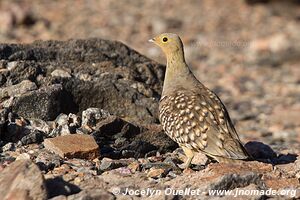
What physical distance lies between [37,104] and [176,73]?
1588 mm

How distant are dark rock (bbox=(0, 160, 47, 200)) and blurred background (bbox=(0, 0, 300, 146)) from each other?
331 inches

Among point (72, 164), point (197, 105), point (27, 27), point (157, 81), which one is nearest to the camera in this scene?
point (72, 164)

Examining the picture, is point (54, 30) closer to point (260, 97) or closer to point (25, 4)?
point (25, 4)

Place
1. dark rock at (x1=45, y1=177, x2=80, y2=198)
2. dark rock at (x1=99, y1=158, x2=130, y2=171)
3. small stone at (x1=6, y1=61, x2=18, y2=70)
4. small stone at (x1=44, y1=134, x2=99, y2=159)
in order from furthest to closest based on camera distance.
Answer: small stone at (x1=6, y1=61, x2=18, y2=70) → small stone at (x1=44, y1=134, x2=99, y2=159) → dark rock at (x1=99, y1=158, x2=130, y2=171) → dark rock at (x1=45, y1=177, x2=80, y2=198)

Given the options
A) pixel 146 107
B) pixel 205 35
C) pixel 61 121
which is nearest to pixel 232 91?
pixel 205 35

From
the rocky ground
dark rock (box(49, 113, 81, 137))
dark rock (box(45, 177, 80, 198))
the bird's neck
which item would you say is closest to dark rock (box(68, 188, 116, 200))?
the rocky ground

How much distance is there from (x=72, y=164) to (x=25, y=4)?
56.6 ft

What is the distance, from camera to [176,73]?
26.4ft

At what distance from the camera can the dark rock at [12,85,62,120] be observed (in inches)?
298

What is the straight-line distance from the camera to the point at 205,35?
21.9 metres

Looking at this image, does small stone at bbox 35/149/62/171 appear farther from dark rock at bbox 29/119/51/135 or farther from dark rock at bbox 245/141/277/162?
dark rock at bbox 245/141/277/162

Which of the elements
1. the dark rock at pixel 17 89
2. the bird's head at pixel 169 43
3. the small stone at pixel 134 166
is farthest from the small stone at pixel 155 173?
the bird's head at pixel 169 43

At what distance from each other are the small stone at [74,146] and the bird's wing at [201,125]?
805 mm

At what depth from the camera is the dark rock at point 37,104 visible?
7574mm
